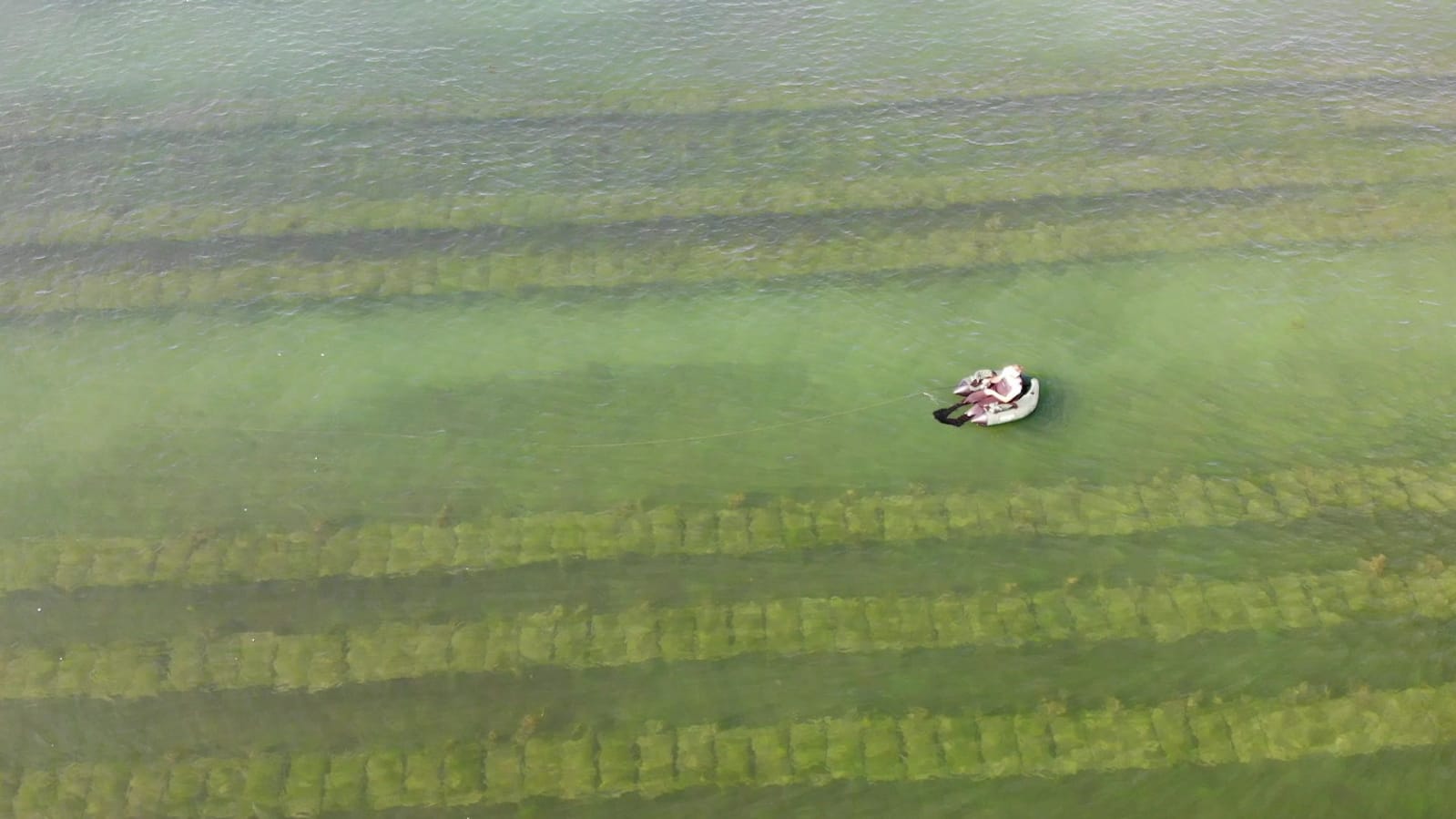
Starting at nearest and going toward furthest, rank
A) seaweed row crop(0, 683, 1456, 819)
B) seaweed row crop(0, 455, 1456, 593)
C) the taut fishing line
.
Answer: seaweed row crop(0, 683, 1456, 819) → seaweed row crop(0, 455, 1456, 593) → the taut fishing line

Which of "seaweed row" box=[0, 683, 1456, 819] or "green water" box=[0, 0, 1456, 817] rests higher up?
"green water" box=[0, 0, 1456, 817]

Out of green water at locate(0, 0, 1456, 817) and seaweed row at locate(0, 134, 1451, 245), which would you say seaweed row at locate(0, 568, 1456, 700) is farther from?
seaweed row at locate(0, 134, 1451, 245)

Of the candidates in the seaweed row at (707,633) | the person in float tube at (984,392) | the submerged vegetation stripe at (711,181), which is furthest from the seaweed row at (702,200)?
the seaweed row at (707,633)

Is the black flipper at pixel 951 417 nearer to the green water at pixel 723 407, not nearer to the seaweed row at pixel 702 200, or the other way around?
the green water at pixel 723 407

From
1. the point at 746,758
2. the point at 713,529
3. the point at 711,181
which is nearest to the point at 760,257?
the point at 711,181

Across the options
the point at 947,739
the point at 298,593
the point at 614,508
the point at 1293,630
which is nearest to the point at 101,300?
the point at 298,593

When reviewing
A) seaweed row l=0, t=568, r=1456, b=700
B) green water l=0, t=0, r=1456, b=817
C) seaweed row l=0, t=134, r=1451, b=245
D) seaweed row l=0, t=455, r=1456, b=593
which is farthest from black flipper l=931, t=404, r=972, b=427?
seaweed row l=0, t=134, r=1451, b=245
